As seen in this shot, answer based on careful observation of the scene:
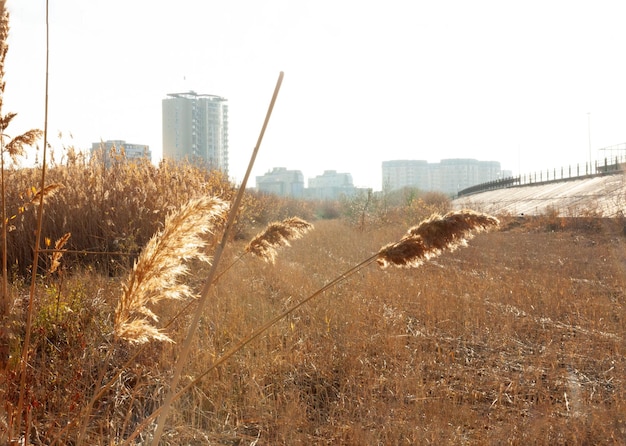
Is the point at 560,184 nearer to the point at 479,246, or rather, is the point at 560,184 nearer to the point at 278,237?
the point at 479,246

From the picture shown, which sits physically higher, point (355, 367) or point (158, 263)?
point (158, 263)

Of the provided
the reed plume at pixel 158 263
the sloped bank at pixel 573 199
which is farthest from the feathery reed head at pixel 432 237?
the sloped bank at pixel 573 199

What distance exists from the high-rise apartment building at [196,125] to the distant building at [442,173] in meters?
58.7

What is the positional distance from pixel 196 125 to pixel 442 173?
76.2 metres

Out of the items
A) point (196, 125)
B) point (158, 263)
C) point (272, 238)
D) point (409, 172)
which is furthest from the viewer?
point (409, 172)

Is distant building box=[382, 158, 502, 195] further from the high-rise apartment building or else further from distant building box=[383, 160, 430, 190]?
the high-rise apartment building

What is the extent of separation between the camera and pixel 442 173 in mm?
163875

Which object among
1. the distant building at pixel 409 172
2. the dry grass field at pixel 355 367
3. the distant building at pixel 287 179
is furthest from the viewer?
the distant building at pixel 409 172

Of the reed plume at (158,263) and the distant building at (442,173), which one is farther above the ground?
the distant building at (442,173)

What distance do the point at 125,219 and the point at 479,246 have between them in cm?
757

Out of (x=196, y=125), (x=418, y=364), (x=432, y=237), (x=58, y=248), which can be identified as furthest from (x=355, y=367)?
(x=196, y=125)

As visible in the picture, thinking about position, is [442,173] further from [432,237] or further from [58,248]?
[432,237]

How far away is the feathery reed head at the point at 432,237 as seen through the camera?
1.71 m

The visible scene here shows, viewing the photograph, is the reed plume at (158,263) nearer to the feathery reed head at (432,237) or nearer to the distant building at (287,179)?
the feathery reed head at (432,237)
